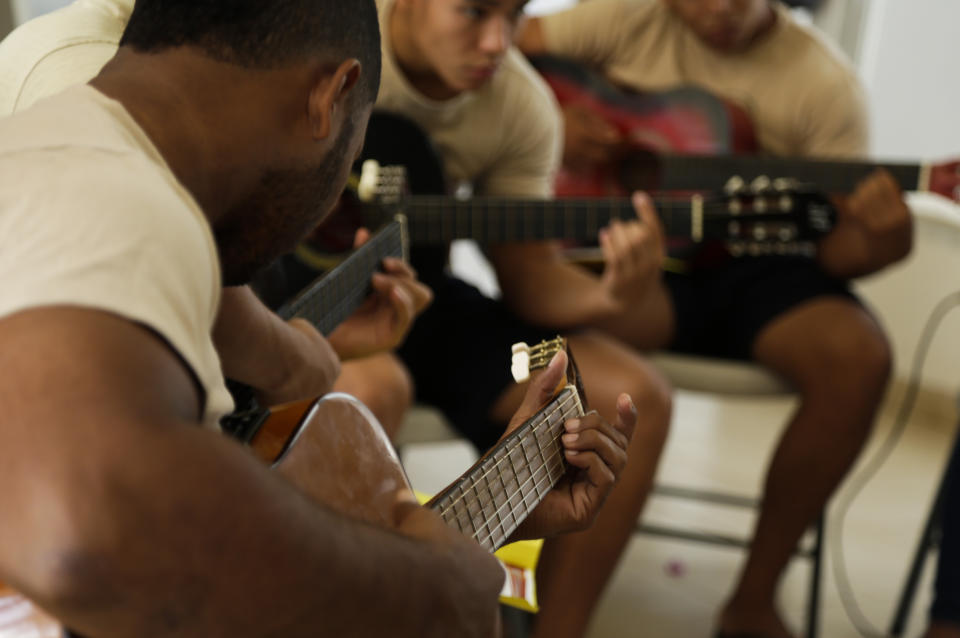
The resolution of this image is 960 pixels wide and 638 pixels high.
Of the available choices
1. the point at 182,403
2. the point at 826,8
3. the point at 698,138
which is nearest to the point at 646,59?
the point at 698,138

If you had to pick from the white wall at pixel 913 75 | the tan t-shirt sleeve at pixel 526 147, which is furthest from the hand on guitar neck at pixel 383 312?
the white wall at pixel 913 75

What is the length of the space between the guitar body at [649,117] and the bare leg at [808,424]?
0.30 meters

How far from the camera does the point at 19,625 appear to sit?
1.10ft

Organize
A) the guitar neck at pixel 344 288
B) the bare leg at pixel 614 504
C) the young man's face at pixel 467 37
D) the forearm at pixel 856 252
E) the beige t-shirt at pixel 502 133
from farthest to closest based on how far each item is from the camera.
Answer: the forearm at pixel 856 252, the beige t-shirt at pixel 502 133, the bare leg at pixel 614 504, the young man's face at pixel 467 37, the guitar neck at pixel 344 288

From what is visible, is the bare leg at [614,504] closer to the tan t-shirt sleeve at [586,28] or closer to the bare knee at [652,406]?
the bare knee at [652,406]

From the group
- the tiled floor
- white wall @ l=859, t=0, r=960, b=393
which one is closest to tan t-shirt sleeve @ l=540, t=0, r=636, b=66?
the tiled floor

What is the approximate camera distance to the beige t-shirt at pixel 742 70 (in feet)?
4.63

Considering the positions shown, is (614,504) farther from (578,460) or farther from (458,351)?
(578,460)

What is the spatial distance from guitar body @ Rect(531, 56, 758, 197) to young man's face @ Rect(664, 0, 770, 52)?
85mm

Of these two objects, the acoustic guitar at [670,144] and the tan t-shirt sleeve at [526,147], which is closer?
the tan t-shirt sleeve at [526,147]

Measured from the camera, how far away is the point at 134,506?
0.27m

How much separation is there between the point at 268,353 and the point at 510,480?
15 centimetres

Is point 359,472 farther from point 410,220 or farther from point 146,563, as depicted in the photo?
point 410,220

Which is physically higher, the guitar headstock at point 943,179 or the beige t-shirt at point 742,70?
the beige t-shirt at point 742,70
